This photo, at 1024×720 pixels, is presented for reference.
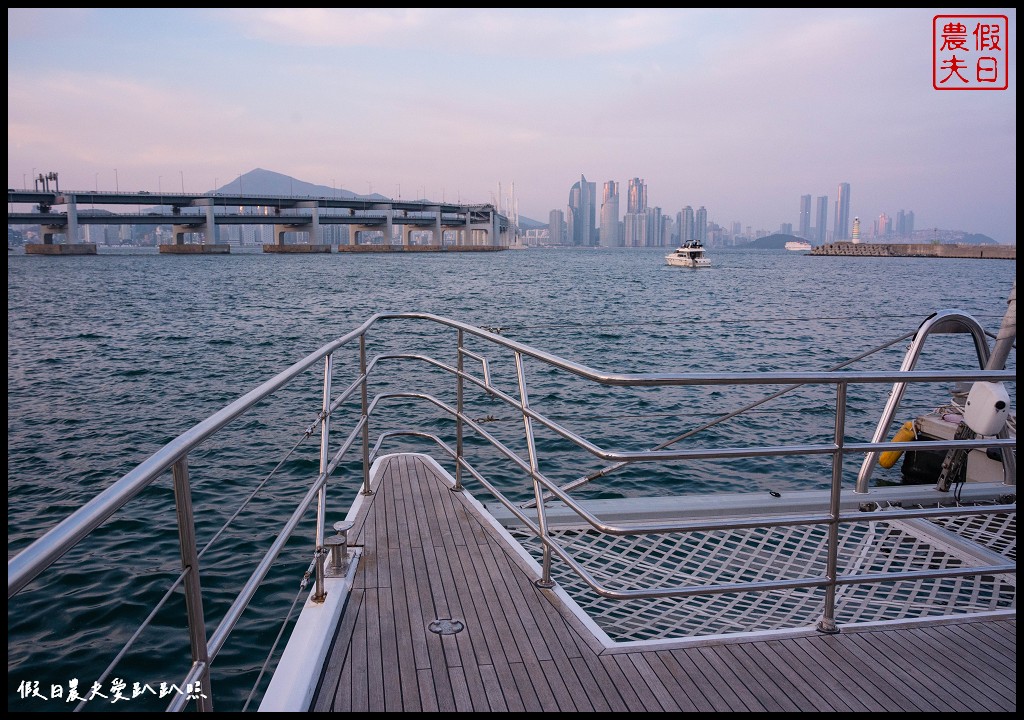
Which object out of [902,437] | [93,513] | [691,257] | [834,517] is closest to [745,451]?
[834,517]

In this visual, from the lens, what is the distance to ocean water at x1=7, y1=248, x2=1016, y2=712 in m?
4.72

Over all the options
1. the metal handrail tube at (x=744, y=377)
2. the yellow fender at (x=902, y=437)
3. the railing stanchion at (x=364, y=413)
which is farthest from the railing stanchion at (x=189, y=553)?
the yellow fender at (x=902, y=437)

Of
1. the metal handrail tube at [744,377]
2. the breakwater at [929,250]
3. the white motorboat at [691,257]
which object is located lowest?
the metal handrail tube at [744,377]

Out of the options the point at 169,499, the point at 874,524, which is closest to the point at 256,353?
the point at 169,499

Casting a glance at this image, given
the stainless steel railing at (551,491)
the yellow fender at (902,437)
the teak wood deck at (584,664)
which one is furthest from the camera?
the yellow fender at (902,437)

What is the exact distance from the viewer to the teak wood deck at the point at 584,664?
2275 mm

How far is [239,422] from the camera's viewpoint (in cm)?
1050

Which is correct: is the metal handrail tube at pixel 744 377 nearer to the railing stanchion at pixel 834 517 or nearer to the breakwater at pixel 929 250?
the railing stanchion at pixel 834 517

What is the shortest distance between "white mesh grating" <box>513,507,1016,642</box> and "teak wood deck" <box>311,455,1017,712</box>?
0.60 m

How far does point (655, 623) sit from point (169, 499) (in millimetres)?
5672

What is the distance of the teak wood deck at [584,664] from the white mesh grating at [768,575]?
600mm

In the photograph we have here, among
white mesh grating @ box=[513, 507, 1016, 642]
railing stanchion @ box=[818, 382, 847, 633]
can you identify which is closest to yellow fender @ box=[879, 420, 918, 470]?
white mesh grating @ box=[513, 507, 1016, 642]

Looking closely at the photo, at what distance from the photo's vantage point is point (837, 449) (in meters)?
2.61

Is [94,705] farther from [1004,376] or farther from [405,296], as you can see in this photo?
[405,296]
